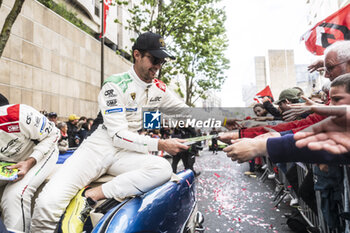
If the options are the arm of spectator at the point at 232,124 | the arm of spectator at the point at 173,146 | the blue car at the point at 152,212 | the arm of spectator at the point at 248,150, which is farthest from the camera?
the arm of spectator at the point at 232,124

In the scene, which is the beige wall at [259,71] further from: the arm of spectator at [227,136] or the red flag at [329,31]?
the arm of spectator at [227,136]

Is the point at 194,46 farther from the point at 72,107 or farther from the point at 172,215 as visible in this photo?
the point at 172,215

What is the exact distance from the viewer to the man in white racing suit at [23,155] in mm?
1864

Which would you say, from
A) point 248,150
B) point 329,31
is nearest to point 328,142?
point 248,150

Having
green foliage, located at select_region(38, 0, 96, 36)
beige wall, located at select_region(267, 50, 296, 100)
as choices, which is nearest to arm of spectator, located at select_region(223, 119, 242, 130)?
green foliage, located at select_region(38, 0, 96, 36)

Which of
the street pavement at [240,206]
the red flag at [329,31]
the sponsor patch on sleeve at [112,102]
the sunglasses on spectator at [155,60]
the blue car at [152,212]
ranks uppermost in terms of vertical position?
the red flag at [329,31]

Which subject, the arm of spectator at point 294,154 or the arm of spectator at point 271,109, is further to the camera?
the arm of spectator at point 271,109

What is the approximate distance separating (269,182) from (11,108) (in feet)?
21.1

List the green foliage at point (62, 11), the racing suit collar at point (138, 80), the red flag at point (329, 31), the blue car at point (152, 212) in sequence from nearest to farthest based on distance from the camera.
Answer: the blue car at point (152, 212) < the racing suit collar at point (138, 80) < the red flag at point (329, 31) < the green foliage at point (62, 11)

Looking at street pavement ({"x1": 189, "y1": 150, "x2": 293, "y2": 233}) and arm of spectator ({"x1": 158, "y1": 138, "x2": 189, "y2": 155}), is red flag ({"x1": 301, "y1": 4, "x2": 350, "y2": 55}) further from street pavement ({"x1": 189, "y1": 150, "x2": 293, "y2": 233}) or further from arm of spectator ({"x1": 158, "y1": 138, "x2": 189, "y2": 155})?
arm of spectator ({"x1": 158, "y1": 138, "x2": 189, "y2": 155})

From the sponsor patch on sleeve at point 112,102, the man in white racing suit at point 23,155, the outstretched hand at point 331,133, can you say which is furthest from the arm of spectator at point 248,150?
the man in white racing suit at point 23,155

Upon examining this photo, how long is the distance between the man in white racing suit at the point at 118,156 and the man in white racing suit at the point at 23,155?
9.9 inches

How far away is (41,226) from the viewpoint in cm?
169

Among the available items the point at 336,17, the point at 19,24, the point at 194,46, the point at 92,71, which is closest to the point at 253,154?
the point at 336,17
